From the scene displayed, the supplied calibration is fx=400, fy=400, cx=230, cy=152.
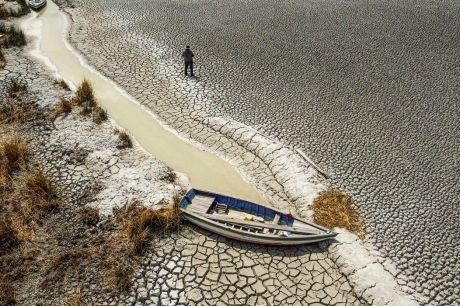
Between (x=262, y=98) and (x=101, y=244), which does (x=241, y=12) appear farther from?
(x=101, y=244)

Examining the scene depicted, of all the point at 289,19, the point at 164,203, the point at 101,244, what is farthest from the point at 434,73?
the point at 101,244

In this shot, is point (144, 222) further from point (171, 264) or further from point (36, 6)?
point (36, 6)

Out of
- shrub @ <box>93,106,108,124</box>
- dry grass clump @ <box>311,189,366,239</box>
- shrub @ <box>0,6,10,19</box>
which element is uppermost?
dry grass clump @ <box>311,189,366,239</box>

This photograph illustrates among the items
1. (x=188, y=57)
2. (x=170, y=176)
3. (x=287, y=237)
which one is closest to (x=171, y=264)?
(x=287, y=237)

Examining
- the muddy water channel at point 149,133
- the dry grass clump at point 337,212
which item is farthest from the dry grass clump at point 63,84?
the dry grass clump at point 337,212

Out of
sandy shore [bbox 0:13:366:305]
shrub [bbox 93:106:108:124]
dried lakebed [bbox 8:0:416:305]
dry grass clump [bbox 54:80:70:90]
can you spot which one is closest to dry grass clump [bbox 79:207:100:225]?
sandy shore [bbox 0:13:366:305]

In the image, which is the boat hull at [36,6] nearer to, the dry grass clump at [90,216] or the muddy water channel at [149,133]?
the muddy water channel at [149,133]

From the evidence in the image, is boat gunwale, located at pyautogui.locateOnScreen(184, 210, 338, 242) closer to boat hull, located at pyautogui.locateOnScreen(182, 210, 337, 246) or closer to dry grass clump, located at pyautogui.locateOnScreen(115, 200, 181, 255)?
boat hull, located at pyautogui.locateOnScreen(182, 210, 337, 246)
